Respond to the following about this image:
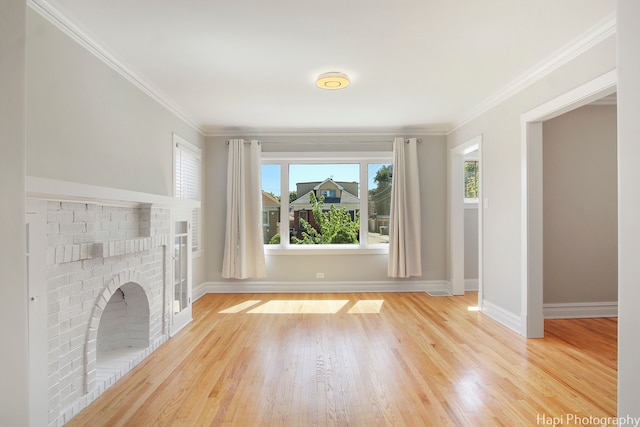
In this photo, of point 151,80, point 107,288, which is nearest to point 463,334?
point 107,288

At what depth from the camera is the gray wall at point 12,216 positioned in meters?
0.60

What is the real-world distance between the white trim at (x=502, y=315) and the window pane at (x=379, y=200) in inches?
71.2

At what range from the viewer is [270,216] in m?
5.37

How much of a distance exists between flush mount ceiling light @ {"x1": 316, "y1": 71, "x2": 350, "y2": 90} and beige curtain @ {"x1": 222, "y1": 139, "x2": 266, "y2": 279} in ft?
6.77

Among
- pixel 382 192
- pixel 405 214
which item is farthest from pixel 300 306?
pixel 382 192

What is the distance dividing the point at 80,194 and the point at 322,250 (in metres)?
3.68

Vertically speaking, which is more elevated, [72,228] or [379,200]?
[379,200]

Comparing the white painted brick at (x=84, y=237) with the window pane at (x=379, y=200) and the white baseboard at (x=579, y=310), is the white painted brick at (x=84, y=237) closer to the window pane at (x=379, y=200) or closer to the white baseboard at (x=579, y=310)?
the window pane at (x=379, y=200)

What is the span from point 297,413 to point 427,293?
3.54m

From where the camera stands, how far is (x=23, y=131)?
0.65 m

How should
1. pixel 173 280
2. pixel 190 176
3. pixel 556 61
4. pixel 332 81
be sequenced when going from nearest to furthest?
pixel 556 61
pixel 332 81
pixel 173 280
pixel 190 176

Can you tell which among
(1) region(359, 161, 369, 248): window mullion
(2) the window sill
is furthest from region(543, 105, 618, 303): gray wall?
(1) region(359, 161, 369, 248): window mullion

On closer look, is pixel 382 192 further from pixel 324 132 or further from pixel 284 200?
pixel 284 200

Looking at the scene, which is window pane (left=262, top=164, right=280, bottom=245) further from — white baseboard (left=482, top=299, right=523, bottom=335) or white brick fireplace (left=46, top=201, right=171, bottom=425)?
white baseboard (left=482, top=299, right=523, bottom=335)
